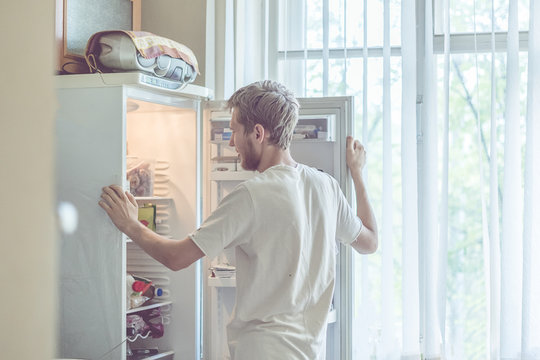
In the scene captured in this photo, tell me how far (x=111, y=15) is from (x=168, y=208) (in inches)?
28.6

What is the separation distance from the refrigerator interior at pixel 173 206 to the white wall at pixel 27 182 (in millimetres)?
1937

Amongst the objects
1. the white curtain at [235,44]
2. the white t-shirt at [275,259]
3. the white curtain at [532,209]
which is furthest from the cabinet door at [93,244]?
the white curtain at [532,209]

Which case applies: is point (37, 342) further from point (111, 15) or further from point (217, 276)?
point (111, 15)

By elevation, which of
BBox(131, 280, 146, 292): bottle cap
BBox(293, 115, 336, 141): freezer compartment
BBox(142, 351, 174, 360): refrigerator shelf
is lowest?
BBox(142, 351, 174, 360): refrigerator shelf

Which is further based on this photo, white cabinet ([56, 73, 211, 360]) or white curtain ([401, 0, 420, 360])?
white curtain ([401, 0, 420, 360])

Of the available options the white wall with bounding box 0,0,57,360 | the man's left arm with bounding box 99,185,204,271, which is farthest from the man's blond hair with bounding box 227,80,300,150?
the white wall with bounding box 0,0,57,360

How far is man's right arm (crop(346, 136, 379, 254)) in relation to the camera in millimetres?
1957

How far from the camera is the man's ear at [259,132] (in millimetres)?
1663

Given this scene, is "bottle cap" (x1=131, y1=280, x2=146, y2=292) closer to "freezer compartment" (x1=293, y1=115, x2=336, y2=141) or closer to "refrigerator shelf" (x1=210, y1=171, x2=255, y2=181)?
"refrigerator shelf" (x1=210, y1=171, x2=255, y2=181)

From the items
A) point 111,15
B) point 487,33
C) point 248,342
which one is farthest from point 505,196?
point 111,15

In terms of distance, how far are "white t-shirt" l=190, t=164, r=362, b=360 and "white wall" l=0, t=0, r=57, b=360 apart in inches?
50.5

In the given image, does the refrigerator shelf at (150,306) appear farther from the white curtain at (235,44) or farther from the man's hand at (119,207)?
the white curtain at (235,44)

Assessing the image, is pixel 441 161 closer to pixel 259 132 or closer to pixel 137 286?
pixel 259 132

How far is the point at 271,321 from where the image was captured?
1.59m
